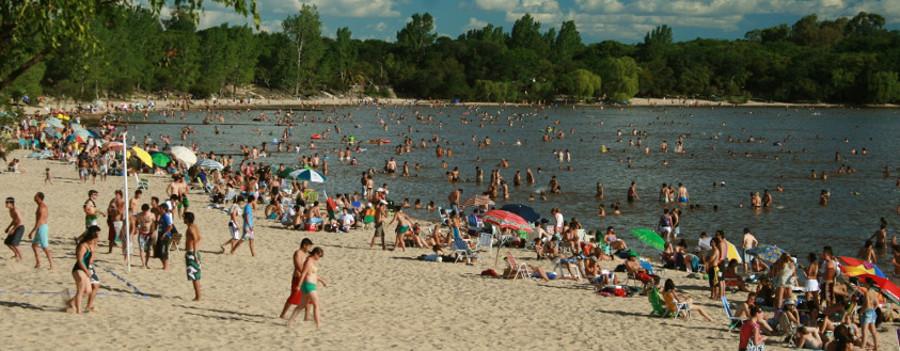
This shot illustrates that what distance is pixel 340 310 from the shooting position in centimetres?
1330

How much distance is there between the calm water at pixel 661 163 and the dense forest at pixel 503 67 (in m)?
20.5

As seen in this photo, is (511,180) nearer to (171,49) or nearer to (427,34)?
(171,49)

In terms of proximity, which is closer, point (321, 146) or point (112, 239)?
point (112, 239)

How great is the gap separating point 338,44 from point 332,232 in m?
116

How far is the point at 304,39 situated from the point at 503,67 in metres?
35.6

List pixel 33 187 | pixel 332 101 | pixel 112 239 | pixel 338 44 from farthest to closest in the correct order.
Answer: pixel 338 44
pixel 332 101
pixel 33 187
pixel 112 239

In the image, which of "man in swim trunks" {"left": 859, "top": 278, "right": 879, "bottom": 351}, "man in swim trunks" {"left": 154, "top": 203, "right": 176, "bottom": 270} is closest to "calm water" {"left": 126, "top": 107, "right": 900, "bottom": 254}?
"man in swim trunks" {"left": 859, "top": 278, "right": 879, "bottom": 351}

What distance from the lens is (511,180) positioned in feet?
134

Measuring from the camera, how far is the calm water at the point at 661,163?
29844 mm

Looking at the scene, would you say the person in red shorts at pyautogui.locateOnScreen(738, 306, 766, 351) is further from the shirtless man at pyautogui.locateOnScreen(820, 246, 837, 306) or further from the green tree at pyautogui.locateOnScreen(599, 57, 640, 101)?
the green tree at pyautogui.locateOnScreen(599, 57, 640, 101)

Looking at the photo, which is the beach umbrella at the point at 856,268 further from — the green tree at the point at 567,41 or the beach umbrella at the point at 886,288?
the green tree at the point at 567,41

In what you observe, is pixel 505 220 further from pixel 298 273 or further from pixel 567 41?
pixel 567 41

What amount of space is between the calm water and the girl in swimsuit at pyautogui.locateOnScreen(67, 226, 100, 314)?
712 inches

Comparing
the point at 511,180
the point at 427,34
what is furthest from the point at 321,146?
the point at 427,34
